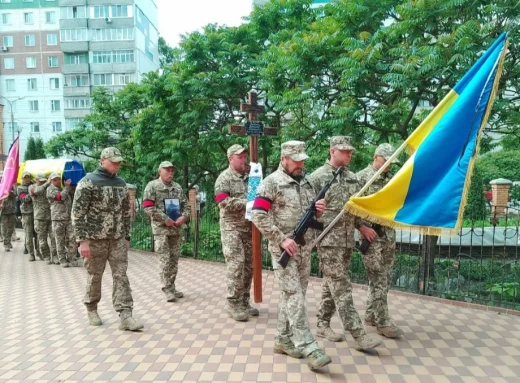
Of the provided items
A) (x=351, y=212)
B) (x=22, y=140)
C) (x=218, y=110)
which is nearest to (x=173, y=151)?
(x=218, y=110)

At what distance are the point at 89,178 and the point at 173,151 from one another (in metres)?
5.65

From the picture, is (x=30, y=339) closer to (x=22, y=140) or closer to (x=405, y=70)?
(x=405, y=70)

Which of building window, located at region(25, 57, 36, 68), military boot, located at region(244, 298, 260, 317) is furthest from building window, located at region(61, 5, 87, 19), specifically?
military boot, located at region(244, 298, 260, 317)

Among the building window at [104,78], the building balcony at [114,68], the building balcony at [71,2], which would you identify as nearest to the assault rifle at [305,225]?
the building balcony at [114,68]

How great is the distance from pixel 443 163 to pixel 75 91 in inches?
1569

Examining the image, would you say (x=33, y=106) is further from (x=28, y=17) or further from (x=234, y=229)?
(x=234, y=229)

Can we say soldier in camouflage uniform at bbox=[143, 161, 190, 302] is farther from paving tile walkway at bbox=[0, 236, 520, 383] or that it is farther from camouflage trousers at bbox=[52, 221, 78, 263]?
camouflage trousers at bbox=[52, 221, 78, 263]

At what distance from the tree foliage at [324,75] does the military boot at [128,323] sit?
4.48 metres

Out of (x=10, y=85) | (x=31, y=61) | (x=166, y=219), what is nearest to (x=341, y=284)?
(x=166, y=219)

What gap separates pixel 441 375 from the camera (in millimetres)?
3637

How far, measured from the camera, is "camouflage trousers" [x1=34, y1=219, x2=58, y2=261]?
937cm

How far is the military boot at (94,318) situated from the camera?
5047 mm

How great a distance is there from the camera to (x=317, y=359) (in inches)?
141

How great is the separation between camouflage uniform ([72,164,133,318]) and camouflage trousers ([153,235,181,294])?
3.12 feet
